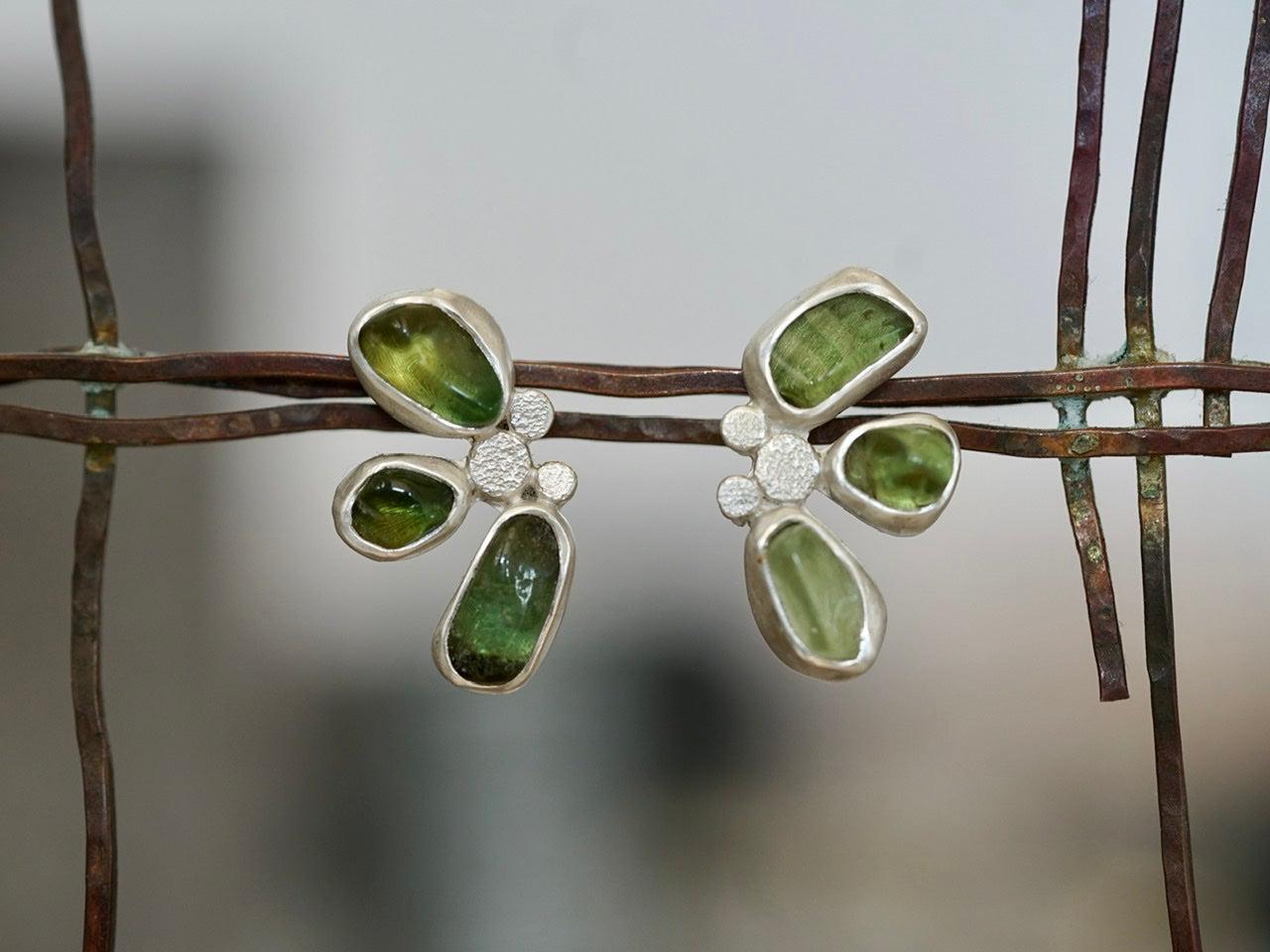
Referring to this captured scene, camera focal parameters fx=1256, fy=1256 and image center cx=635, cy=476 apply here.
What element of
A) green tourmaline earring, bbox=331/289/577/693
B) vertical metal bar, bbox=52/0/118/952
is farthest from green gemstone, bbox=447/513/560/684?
vertical metal bar, bbox=52/0/118/952

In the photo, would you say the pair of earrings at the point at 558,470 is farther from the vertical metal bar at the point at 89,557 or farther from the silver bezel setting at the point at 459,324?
the vertical metal bar at the point at 89,557

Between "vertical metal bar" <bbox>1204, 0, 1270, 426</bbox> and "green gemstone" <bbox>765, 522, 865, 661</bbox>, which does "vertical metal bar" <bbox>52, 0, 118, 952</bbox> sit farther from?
"vertical metal bar" <bbox>1204, 0, 1270, 426</bbox>

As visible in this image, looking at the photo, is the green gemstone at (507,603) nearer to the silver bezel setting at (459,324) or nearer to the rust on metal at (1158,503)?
the silver bezel setting at (459,324)

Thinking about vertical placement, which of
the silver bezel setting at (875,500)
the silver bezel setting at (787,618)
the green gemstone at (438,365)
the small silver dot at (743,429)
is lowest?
the silver bezel setting at (787,618)

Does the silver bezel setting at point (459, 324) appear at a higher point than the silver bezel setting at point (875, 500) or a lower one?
higher

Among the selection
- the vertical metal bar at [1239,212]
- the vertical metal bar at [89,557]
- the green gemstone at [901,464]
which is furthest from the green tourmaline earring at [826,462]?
the vertical metal bar at [89,557]

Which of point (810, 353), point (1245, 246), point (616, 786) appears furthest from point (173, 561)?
point (1245, 246)

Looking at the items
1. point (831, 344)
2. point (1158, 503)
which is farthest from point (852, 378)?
point (1158, 503)
